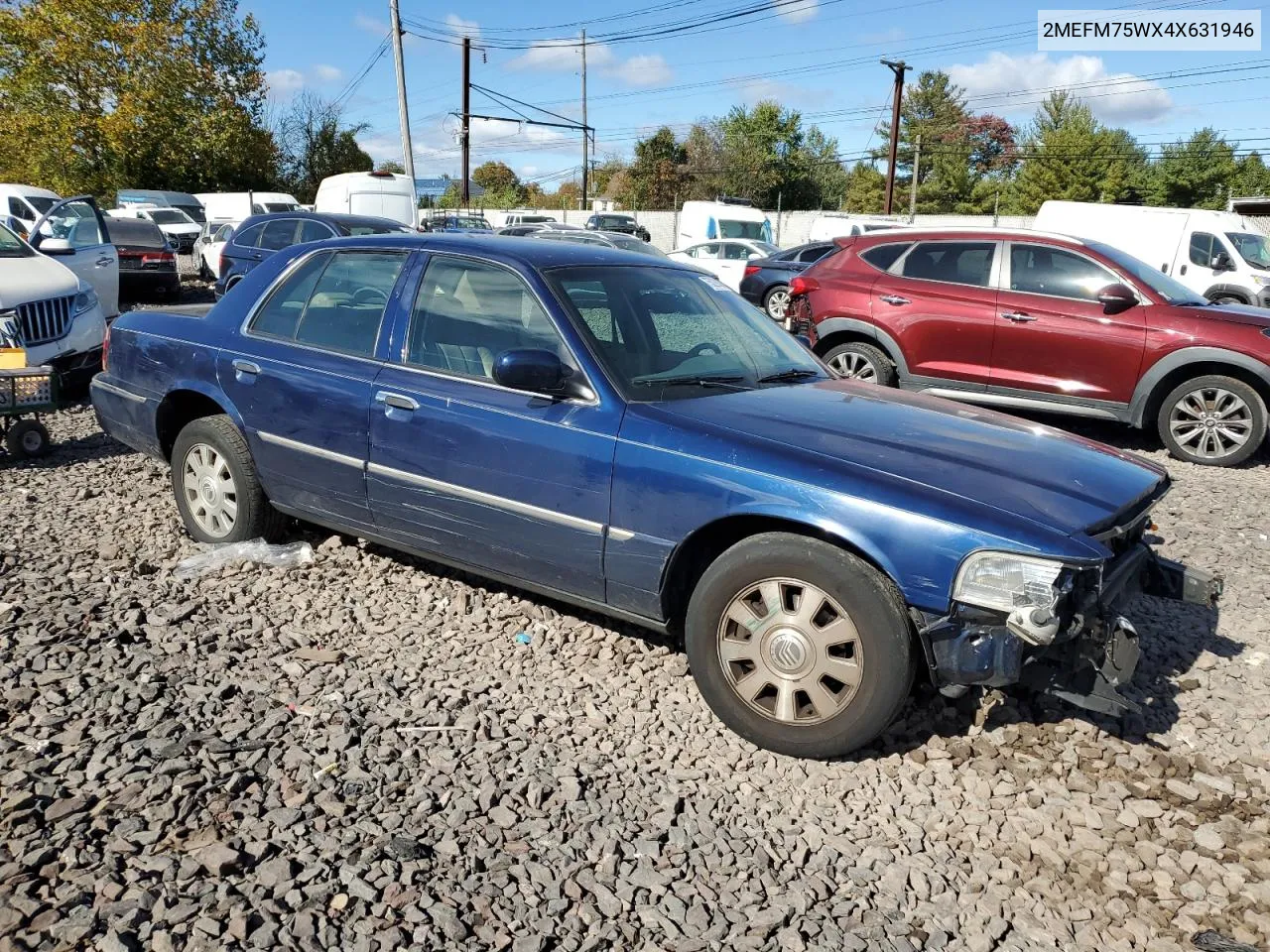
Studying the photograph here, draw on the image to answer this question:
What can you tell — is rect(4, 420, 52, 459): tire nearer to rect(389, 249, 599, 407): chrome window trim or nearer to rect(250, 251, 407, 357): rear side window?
rect(250, 251, 407, 357): rear side window

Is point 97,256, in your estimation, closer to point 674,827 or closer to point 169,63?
point 674,827

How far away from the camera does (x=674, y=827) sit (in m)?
3.00

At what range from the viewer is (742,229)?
28.0m

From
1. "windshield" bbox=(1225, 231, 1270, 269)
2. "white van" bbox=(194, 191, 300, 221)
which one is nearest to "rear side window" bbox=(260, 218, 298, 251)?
"windshield" bbox=(1225, 231, 1270, 269)

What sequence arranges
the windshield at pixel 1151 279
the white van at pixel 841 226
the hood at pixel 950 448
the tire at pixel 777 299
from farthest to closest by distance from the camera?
1. the white van at pixel 841 226
2. the tire at pixel 777 299
3. the windshield at pixel 1151 279
4. the hood at pixel 950 448

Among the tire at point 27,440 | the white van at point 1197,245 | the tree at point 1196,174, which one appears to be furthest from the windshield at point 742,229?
the tree at point 1196,174

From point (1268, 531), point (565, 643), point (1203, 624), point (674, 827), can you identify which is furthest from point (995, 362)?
point (674, 827)

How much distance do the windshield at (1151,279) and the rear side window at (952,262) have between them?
2.69 ft

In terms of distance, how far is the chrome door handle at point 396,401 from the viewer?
13.4ft

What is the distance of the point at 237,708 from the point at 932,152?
72727mm

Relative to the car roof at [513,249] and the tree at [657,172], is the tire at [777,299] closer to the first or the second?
the car roof at [513,249]

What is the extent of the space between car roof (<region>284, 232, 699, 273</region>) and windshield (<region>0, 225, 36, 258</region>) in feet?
17.7

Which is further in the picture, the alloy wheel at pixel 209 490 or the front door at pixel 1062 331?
the front door at pixel 1062 331

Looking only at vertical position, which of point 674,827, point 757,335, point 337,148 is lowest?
point 674,827
